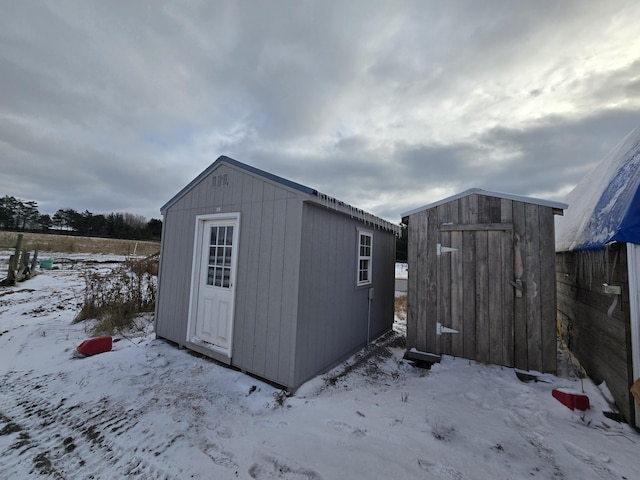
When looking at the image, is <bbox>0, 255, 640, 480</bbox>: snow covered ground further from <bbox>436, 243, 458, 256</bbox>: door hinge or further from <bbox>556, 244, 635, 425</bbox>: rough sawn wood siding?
<bbox>436, 243, 458, 256</bbox>: door hinge

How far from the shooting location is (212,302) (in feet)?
13.5

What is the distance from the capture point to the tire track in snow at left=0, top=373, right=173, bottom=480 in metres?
1.84

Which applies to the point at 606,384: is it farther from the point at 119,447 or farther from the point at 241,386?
the point at 119,447

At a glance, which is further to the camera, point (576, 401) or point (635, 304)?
point (576, 401)

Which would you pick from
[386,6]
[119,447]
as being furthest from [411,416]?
[386,6]

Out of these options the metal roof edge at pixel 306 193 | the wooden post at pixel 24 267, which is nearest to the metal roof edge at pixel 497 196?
the metal roof edge at pixel 306 193

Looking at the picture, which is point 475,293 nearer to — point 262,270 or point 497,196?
point 497,196

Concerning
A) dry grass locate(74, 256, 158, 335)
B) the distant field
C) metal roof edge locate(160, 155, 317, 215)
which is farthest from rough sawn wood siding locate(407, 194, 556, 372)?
the distant field

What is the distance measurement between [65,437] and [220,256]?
2.53 metres

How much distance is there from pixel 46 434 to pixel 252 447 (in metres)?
1.96

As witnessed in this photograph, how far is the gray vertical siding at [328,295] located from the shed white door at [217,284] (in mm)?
1213

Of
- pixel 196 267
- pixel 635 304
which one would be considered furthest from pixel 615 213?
pixel 196 267

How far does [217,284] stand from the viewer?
4.12 metres

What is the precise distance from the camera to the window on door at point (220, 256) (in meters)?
4.02
